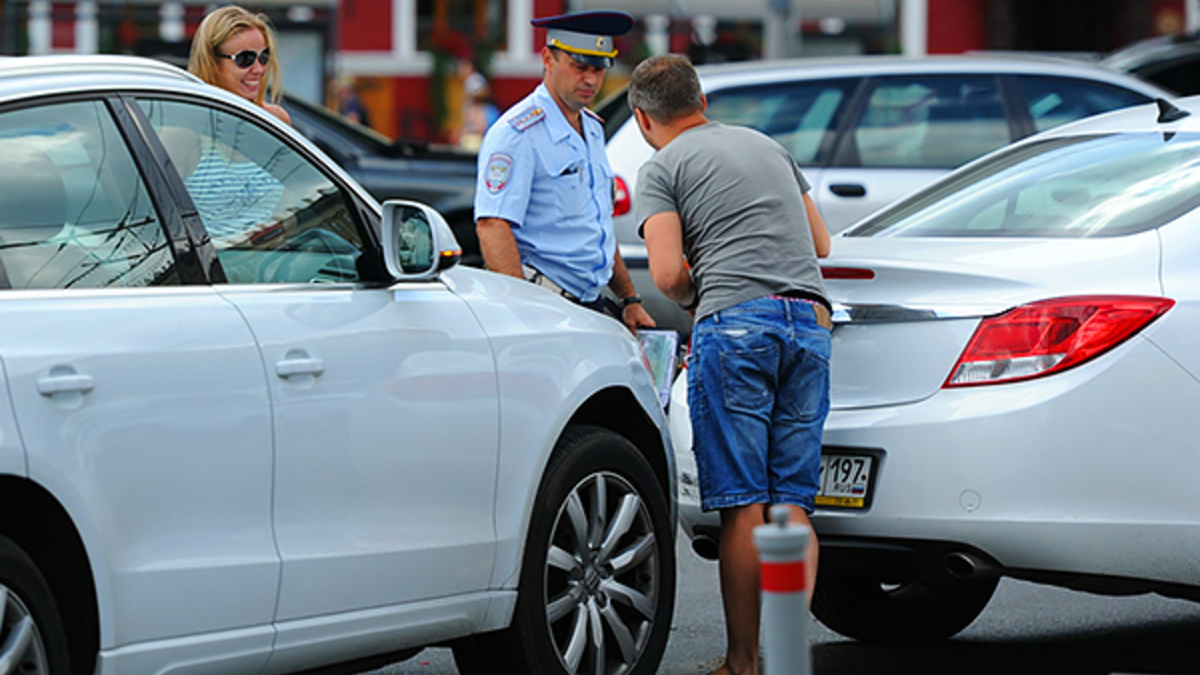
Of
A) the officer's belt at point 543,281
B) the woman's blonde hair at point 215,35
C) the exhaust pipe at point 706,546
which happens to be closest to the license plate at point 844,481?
the exhaust pipe at point 706,546

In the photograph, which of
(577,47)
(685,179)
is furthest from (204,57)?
(685,179)

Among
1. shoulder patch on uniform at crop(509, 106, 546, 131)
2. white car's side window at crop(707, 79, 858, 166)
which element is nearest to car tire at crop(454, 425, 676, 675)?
shoulder patch on uniform at crop(509, 106, 546, 131)

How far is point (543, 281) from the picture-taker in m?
6.36

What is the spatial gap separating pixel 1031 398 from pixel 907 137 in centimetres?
566

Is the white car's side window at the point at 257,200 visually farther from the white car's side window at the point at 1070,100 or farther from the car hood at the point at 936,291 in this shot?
the white car's side window at the point at 1070,100

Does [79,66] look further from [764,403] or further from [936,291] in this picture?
[936,291]

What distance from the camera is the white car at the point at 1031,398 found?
5.01m

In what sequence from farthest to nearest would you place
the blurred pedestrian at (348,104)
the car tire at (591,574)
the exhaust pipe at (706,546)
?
1. the blurred pedestrian at (348,104)
2. the exhaust pipe at (706,546)
3. the car tire at (591,574)

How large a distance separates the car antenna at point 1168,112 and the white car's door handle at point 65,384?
348 centimetres

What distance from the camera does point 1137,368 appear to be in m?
5.02

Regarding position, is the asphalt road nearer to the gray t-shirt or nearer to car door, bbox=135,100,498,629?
the gray t-shirt

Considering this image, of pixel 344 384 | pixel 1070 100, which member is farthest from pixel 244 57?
pixel 1070 100

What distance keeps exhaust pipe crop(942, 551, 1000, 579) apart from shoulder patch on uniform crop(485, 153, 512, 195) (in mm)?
1858

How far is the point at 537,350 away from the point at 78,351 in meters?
1.45
